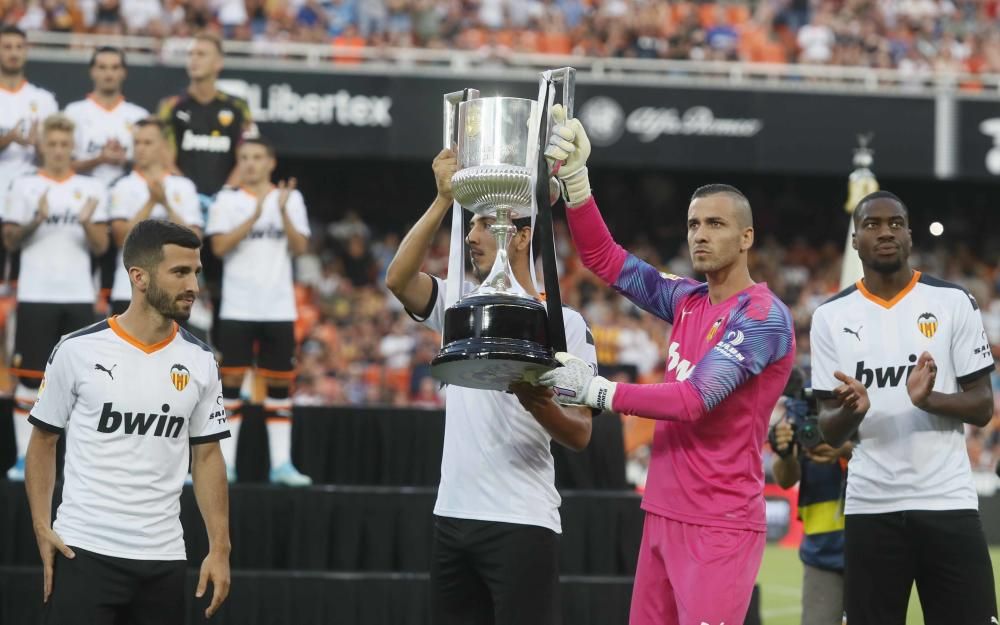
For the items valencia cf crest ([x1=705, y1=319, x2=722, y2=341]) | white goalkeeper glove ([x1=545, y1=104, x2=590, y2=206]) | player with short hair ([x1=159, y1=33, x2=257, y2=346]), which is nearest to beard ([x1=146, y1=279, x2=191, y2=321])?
white goalkeeper glove ([x1=545, y1=104, x2=590, y2=206])

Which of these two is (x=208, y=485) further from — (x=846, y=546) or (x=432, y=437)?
(x=432, y=437)

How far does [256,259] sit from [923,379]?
423cm

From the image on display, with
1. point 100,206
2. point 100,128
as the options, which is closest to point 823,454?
point 100,206

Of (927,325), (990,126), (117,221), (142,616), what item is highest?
(990,126)

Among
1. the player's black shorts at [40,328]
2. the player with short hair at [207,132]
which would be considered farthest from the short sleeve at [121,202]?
the player's black shorts at [40,328]

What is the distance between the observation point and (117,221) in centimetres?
774

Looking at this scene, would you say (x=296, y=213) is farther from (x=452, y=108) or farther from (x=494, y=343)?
(x=494, y=343)

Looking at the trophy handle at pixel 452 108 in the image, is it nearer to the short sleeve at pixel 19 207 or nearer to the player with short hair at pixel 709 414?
the player with short hair at pixel 709 414

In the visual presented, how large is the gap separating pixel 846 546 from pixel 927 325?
86cm

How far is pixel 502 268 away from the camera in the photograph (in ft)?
13.5

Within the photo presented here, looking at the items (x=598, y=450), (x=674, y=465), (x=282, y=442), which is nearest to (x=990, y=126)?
(x=598, y=450)

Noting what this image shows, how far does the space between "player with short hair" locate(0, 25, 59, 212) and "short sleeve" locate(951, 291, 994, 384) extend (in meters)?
5.54

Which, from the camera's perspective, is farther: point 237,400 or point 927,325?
point 237,400

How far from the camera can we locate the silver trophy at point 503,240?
384cm
